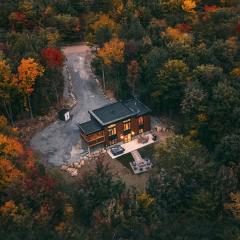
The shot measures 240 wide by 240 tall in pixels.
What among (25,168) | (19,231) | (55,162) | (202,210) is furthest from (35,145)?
(202,210)

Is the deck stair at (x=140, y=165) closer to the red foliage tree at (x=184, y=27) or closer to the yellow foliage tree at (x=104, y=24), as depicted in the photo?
the red foliage tree at (x=184, y=27)

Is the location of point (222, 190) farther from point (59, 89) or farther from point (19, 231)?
point (59, 89)

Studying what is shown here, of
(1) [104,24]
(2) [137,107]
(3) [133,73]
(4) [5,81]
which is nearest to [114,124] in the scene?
(2) [137,107]

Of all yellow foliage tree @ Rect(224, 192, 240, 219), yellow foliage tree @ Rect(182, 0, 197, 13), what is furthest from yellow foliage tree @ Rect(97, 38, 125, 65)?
yellow foliage tree @ Rect(224, 192, 240, 219)

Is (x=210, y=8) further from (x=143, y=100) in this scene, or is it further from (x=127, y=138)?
(x=127, y=138)

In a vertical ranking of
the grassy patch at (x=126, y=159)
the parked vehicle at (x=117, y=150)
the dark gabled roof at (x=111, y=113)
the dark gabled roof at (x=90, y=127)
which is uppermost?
the dark gabled roof at (x=111, y=113)

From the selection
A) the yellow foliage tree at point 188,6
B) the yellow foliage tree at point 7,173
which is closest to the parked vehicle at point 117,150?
the yellow foliage tree at point 7,173

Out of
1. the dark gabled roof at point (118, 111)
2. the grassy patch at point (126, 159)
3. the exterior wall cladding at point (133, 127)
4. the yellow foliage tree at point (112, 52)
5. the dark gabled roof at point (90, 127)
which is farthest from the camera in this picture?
the yellow foliage tree at point (112, 52)

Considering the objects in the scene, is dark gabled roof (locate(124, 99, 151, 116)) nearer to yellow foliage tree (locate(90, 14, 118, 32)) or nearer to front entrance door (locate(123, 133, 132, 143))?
front entrance door (locate(123, 133, 132, 143))
